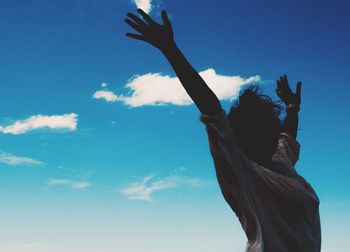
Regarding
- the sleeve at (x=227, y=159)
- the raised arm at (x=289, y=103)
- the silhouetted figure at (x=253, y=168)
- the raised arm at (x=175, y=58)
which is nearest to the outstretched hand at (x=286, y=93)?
the raised arm at (x=289, y=103)

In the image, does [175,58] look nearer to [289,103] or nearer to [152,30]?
[152,30]

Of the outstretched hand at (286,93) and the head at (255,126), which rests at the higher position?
the outstretched hand at (286,93)

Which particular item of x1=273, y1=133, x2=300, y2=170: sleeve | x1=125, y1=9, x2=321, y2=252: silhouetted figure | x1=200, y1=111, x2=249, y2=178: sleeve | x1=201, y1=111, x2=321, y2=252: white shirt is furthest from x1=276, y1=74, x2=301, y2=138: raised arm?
x1=200, y1=111, x2=249, y2=178: sleeve

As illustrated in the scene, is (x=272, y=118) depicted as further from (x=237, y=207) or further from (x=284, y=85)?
(x=284, y=85)

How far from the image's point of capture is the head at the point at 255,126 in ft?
9.86

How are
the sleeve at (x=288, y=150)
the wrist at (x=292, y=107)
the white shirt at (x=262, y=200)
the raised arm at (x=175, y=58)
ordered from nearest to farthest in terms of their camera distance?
the raised arm at (x=175, y=58) → the white shirt at (x=262, y=200) → the sleeve at (x=288, y=150) → the wrist at (x=292, y=107)

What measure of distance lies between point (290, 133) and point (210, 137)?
2.01 m

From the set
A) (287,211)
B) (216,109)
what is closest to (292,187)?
(287,211)

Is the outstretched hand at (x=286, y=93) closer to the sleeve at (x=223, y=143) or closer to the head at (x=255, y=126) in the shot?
the head at (x=255, y=126)

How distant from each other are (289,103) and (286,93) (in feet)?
0.50

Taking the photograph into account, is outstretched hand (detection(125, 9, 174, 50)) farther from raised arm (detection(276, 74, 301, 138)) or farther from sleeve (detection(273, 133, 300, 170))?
raised arm (detection(276, 74, 301, 138))

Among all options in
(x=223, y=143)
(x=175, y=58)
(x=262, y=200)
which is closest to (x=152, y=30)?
(x=175, y=58)

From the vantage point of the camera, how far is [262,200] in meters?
2.73

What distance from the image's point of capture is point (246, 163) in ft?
8.73
